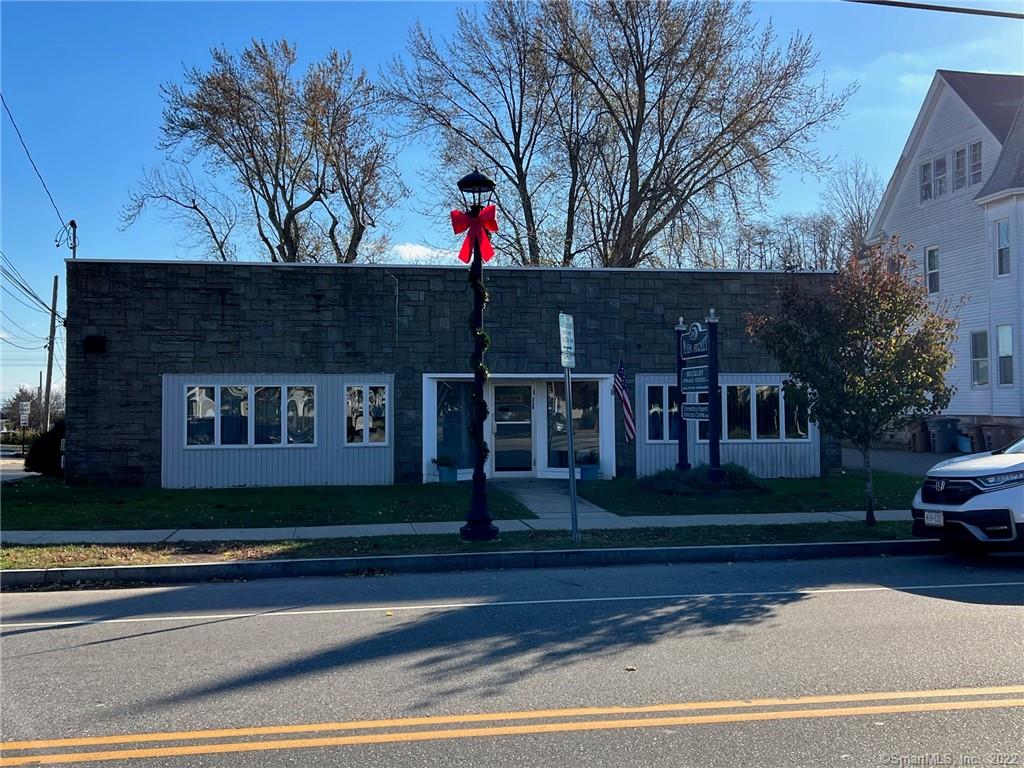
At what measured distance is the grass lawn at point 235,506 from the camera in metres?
13.7

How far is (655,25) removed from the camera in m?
28.0

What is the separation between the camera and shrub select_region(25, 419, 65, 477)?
22.8 metres

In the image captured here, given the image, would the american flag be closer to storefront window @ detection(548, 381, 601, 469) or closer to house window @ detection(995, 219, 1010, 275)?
storefront window @ detection(548, 381, 601, 469)

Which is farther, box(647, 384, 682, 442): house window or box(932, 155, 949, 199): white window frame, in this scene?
box(932, 155, 949, 199): white window frame

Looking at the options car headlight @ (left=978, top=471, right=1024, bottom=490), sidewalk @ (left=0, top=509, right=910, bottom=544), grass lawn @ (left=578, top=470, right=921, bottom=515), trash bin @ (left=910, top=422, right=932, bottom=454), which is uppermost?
trash bin @ (left=910, top=422, right=932, bottom=454)

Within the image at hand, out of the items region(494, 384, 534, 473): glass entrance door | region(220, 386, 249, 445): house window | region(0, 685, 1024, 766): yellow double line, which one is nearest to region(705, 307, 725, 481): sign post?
region(494, 384, 534, 473): glass entrance door

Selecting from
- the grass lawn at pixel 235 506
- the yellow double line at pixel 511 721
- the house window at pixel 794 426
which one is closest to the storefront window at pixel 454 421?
the grass lawn at pixel 235 506

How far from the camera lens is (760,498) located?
16250 millimetres

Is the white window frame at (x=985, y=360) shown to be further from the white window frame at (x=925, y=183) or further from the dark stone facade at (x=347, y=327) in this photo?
the dark stone facade at (x=347, y=327)

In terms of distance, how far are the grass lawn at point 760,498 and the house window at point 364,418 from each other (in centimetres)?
439

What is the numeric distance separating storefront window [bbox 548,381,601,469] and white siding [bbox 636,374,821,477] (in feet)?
3.14

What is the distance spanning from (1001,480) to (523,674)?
6976mm

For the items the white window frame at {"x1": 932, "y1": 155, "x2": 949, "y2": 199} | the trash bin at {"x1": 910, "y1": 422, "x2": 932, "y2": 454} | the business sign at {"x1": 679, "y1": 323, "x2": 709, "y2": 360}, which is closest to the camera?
the business sign at {"x1": 679, "y1": 323, "x2": 709, "y2": 360}

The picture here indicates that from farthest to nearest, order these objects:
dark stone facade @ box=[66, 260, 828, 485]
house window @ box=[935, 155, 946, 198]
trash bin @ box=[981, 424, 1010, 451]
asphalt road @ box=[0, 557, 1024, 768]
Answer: house window @ box=[935, 155, 946, 198] < trash bin @ box=[981, 424, 1010, 451] < dark stone facade @ box=[66, 260, 828, 485] < asphalt road @ box=[0, 557, 1024, 768]
